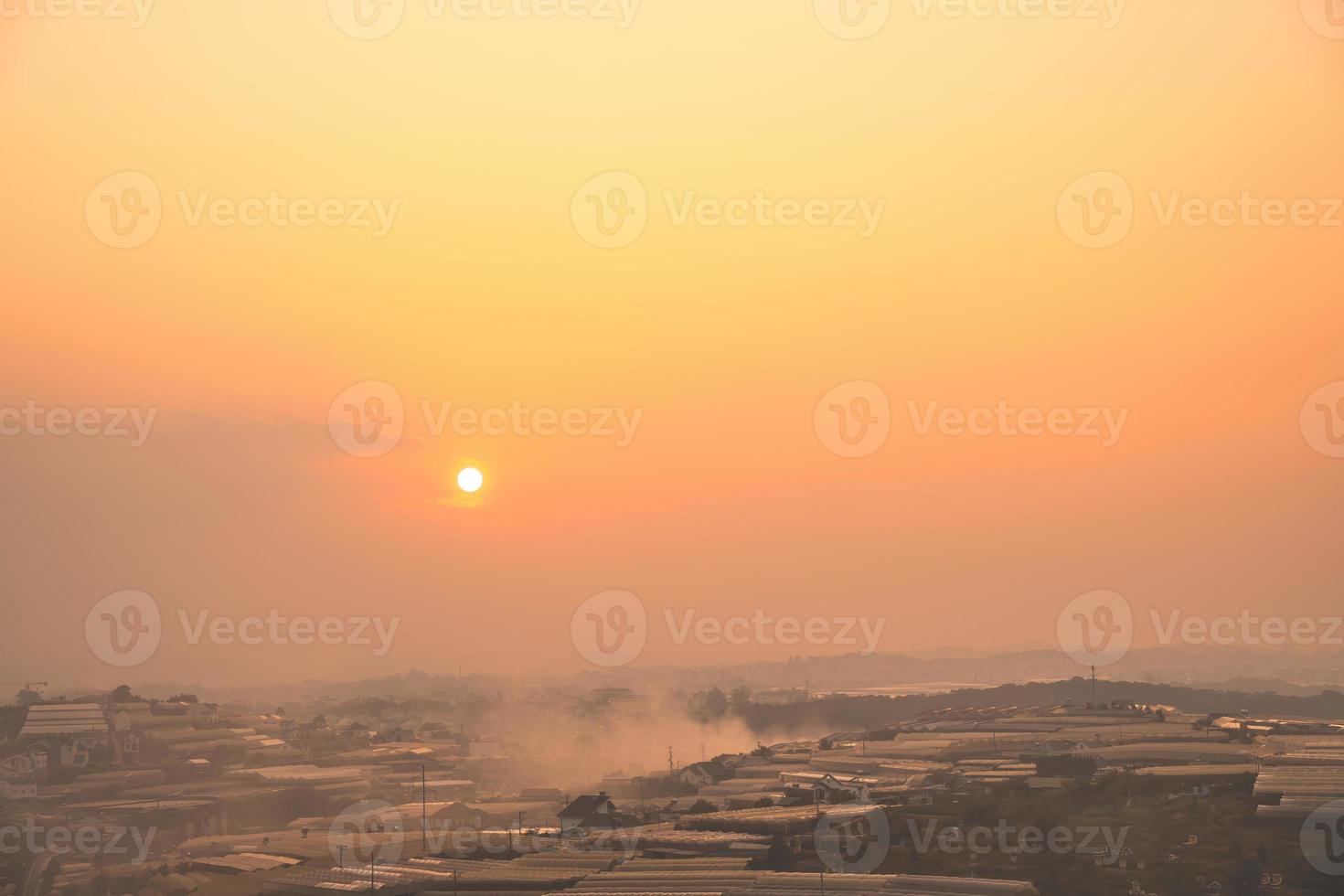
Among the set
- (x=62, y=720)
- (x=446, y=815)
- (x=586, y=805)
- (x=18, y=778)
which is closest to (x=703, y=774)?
(x=446, y=815)

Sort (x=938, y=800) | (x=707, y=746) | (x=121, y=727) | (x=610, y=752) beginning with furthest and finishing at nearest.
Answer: (x=707, y=746)
(x=610, y=752)
(x=121, y=727)
(x=938, y=800)

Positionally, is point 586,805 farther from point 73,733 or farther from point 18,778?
point 73,733

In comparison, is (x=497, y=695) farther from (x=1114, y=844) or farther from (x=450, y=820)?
(x=1114, y=844)

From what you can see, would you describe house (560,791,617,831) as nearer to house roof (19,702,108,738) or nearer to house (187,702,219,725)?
house roof (19,702,108,738)

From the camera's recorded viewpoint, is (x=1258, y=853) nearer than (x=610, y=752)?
Yes

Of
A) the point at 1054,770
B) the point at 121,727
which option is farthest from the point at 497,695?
the point at 1054,770

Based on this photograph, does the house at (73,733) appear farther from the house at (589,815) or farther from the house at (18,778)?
the house at (589,815)
